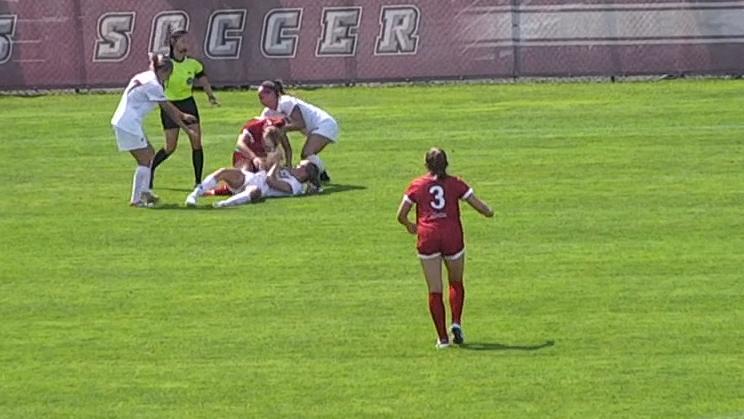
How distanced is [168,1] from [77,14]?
1680 millimetres

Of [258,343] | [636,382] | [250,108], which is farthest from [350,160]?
[636,382]

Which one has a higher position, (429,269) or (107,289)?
(429,269)

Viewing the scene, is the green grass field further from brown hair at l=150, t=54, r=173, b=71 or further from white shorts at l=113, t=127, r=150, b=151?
brown hair at l=150, t=54, r=173, b=71

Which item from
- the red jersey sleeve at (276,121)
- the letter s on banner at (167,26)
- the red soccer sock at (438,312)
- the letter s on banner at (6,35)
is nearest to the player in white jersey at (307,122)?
the red jersey sleeve at (276,121)

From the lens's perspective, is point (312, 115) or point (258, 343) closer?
point (258, 343)

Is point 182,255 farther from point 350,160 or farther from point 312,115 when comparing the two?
point 350,160

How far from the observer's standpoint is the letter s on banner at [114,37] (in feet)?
112

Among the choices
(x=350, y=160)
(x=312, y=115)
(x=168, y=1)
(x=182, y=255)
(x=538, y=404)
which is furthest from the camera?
(x=168, y=1)

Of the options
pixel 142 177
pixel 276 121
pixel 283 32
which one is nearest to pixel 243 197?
pixel 276 121

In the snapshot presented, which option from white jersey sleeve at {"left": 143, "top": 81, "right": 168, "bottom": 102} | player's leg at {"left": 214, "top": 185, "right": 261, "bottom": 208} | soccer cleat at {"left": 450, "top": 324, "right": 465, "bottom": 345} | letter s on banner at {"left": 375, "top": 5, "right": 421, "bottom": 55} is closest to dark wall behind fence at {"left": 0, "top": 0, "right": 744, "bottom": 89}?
letter s on banner at {"left": 375, "top": 5, "right": 421, "bottom": 55}

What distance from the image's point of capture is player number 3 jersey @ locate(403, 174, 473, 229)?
14305mm

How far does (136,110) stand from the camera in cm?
2170

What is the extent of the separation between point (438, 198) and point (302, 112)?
8.82 meters

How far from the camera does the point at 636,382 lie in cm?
1338
